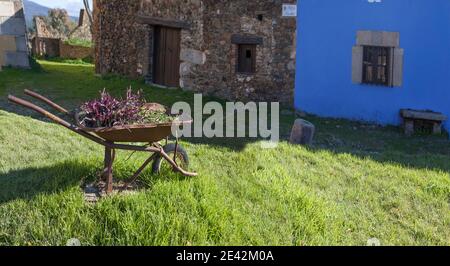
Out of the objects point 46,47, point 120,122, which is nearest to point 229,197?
point 120,122

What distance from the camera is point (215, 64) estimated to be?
1219cm

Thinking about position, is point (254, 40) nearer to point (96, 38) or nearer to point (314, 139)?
point (314, 139)

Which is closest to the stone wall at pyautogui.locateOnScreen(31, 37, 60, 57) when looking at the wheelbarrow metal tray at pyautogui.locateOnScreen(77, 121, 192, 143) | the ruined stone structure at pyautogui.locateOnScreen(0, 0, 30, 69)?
the ruined stone structure at pyautogui.locateOnScreen(0, 0, 30, 69)

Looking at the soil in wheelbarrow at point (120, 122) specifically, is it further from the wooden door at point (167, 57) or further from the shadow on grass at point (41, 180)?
the wooden door at point (167, 57)

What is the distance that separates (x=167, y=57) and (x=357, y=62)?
5.13 metres

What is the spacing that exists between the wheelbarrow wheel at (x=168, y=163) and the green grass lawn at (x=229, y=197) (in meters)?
0.13

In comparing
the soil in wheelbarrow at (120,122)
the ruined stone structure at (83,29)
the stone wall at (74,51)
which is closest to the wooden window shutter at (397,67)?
the soil in wheelbarrow at (120,122)

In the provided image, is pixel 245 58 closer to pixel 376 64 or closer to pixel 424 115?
pixel 376 64

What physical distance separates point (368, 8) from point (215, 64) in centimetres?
374

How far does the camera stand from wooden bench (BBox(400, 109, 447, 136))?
32.4ft

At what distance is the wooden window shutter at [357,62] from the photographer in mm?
10617

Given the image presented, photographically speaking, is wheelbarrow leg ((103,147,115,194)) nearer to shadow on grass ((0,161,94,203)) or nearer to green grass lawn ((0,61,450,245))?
green grass lawn ((0,61,450,245))

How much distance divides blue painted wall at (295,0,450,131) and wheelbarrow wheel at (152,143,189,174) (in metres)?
6.35
